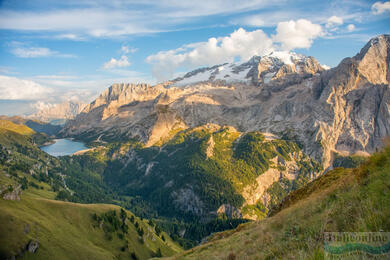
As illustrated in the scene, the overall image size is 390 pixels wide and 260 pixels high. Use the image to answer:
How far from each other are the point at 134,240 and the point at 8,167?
5677 inches

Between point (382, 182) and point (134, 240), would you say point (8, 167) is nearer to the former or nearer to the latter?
point (134, 240)

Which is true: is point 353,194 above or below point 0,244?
above

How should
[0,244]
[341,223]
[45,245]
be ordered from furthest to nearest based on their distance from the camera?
[45,245]
[0,244]
[341,223]

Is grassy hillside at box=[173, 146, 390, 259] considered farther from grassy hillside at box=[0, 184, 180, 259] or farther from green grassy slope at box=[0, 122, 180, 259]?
green grassy slope at box=[0, 122, 180, 259]

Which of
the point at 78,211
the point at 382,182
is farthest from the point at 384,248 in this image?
the point at 78,211

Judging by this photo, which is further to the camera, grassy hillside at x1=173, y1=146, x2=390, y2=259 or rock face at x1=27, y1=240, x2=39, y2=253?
rock face at x1=27, y1=240, x2=39, y2=253

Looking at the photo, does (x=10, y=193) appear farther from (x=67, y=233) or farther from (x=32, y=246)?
(x=32, y=246)

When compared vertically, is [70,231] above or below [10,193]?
below

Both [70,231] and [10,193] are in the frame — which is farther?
[70,231]

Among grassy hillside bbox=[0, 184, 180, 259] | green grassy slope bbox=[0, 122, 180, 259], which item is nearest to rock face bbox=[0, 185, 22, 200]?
green grassy slope bbox=[0, 122, 180, 259]

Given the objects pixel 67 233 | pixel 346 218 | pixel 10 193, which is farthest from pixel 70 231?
pixel 346 218

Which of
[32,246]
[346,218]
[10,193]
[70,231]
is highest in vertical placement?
[346,218]

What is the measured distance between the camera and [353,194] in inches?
447

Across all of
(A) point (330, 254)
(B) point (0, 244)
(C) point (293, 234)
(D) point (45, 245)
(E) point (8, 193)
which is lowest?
(D) point (45, 245)
